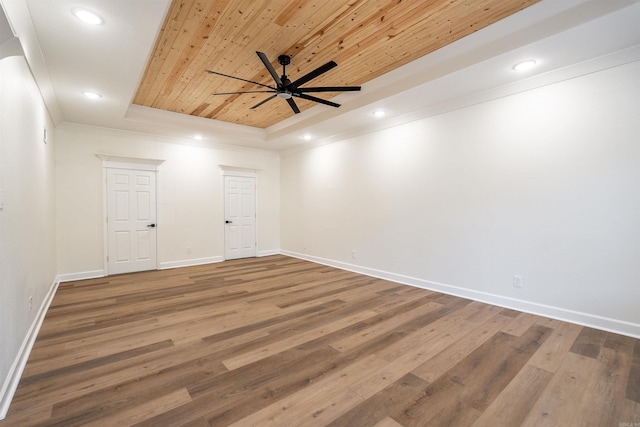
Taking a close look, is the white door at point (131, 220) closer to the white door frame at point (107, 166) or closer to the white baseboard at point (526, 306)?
the white door frame at point (107, 166)

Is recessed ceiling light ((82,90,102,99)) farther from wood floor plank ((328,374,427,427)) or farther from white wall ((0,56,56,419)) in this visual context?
wood floor plank ((328,374,427,427))

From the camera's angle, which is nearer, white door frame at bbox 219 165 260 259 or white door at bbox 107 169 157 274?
white door at bbox 107 169 157 274

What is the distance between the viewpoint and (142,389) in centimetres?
197

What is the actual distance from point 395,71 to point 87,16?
3.17m

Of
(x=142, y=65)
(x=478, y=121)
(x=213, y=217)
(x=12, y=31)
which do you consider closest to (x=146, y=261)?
(x=213, y=217)

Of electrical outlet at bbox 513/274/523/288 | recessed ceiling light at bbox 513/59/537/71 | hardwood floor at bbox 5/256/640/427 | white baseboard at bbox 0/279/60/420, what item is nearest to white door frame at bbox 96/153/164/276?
hardwood floor at bbox 5/256/640/427

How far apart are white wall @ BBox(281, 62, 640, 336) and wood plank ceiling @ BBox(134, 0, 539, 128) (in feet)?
4.28

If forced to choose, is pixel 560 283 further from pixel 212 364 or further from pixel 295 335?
pixel 212 364

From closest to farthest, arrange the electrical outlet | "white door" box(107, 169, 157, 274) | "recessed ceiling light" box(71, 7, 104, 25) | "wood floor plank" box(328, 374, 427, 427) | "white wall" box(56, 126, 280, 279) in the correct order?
"wood floor plank" box(328, 374, 427, 427), "recessed ceiling light" box(71, 7, 104, 25), the electrical outlet, "white wall" box(56, 126, 280, 279), "white door" box(107, 169, 157, 274)

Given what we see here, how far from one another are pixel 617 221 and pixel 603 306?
89 cm

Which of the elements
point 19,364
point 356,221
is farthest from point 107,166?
point 356,221

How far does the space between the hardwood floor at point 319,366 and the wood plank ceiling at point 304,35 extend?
119 inches

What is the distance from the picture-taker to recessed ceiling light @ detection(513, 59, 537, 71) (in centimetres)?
295

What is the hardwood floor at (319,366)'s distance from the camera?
1.75 m
